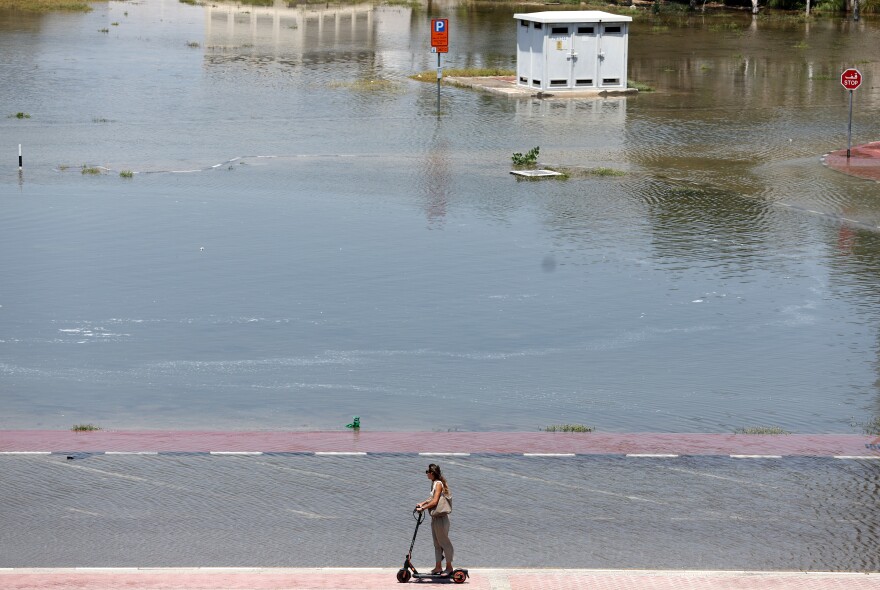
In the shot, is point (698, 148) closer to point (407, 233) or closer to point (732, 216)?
point (732, 216)

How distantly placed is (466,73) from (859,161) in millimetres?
23911

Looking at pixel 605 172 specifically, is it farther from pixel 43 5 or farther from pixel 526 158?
pixel 43 5

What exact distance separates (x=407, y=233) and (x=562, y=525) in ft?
53.7

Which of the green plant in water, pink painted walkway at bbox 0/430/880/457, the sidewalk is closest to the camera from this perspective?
the sidewalk

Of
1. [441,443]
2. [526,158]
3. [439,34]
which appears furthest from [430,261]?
[439,34]

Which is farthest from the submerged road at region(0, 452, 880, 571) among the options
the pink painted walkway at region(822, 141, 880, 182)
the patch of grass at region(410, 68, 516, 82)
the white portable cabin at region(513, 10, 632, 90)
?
the patch of grass at region(410, 68, 516, 82)

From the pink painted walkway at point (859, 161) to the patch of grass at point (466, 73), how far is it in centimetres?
2135

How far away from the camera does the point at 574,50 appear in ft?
173

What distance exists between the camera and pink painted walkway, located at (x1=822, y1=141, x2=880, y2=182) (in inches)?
1474

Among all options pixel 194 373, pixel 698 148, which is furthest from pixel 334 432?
pixel 698 148

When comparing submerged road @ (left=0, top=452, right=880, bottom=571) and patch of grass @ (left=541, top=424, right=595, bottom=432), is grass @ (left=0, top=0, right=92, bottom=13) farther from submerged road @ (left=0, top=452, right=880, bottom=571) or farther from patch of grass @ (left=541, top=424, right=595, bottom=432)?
submerged road @ (left=0, top=452, right=880, bottom=571)

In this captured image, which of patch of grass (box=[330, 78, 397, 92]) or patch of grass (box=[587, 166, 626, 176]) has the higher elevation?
patch of grass (box=[330, 78, 397, 92])

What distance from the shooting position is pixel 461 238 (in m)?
30.5

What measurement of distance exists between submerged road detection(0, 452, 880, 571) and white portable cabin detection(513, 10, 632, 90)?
36587 millimetres
